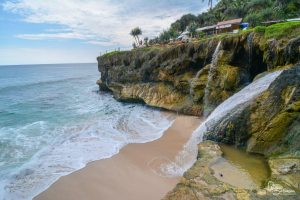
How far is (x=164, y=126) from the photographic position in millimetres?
18203

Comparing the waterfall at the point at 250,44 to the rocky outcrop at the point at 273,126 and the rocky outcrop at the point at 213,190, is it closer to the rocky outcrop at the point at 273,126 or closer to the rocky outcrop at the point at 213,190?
the rocky outcrop at the point at 273,126

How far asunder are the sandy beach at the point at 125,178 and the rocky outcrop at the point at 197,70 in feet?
21.4

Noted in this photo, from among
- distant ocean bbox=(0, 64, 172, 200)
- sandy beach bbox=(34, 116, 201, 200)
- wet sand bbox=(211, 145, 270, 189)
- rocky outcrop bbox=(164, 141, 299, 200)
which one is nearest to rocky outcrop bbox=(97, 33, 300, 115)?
distant ocean bbox=(0, 64, 172, 200)

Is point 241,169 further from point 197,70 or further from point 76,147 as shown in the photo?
point 197,70

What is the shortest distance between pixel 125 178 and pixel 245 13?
157 feet

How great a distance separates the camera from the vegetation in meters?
26.9

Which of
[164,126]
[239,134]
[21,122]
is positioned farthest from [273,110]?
[21,122]

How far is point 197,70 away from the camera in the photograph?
895 inches

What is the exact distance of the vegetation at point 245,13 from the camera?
88.4 ft

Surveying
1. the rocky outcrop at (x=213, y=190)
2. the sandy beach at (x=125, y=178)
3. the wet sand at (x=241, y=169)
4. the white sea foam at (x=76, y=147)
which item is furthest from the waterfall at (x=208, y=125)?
the white sea foam at (x=76, y=147)

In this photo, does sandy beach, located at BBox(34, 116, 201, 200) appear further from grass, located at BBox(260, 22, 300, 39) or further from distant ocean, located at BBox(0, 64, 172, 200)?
grass, located at BBox(260, 22, 300, 39)

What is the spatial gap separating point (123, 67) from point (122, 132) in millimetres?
18006

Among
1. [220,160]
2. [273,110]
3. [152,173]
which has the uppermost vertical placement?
[273,110]

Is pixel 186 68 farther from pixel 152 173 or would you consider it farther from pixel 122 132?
pixel 152 173
